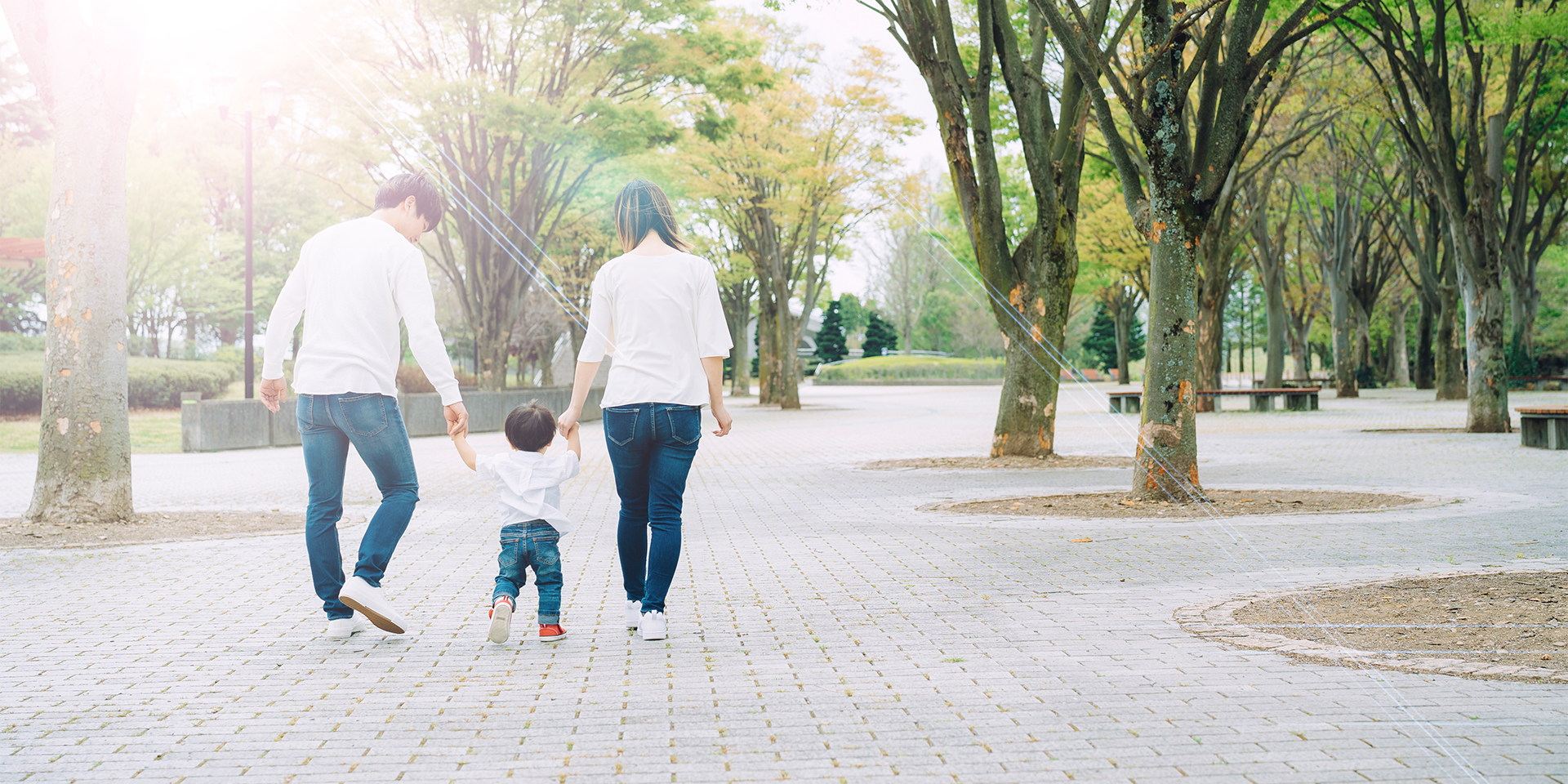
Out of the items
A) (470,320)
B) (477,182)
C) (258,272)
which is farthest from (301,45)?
(258,272)

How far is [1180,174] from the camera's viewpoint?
333 inches

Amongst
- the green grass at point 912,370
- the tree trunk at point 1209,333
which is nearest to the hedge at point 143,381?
the tree trunk at point 1209,333

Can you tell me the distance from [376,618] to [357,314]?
3.62ft

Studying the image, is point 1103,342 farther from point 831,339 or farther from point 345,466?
point 345,466

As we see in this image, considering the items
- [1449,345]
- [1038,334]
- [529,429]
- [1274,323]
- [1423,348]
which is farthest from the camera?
[1423,348]

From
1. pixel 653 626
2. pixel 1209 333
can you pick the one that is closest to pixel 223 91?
pixel 653 626

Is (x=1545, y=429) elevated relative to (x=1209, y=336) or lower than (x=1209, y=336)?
lower

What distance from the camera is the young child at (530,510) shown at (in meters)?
4.13

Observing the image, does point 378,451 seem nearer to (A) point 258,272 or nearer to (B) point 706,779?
(B) point 706,779

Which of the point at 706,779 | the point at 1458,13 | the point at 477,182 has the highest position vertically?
the point at 1458,13

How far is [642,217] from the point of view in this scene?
4250 millimetres

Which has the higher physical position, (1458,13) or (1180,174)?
(1458,13)

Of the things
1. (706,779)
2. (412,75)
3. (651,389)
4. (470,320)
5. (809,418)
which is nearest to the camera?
(706,779)

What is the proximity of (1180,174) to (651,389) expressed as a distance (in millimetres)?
5826
